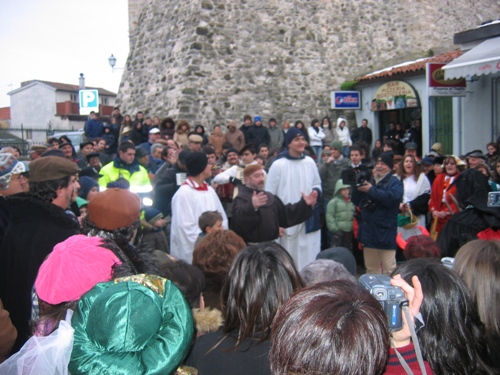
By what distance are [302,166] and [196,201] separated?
5.07ft

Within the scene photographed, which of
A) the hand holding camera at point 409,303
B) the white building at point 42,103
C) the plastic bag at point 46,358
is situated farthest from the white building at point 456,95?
the white building at point 42,103

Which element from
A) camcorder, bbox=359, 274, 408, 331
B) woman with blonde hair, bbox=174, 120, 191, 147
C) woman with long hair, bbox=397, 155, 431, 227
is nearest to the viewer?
camcorder, bbox=359, 274, 408, 331

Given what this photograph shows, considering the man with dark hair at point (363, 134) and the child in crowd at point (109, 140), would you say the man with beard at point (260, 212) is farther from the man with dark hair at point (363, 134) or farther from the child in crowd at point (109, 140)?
the man with dark hair at point (363, 134)

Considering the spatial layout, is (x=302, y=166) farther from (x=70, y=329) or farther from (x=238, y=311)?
(x=70, y=329)

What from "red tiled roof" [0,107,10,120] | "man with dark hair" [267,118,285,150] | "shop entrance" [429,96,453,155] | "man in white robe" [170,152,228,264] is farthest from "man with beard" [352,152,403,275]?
"red tiled roof" [0,107,10,120]

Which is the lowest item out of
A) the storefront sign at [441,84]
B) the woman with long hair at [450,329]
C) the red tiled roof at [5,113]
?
the woman with long hair at [450,329]

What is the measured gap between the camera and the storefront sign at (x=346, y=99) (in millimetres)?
16109

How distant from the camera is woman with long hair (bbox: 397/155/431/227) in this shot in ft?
22.8

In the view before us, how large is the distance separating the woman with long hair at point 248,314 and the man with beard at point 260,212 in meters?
2.64

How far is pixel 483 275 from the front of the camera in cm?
246

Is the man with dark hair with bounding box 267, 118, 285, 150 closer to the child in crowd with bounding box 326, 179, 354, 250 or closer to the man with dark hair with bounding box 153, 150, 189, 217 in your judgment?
the child in crowd with bounding box 326, 179, 354, 250

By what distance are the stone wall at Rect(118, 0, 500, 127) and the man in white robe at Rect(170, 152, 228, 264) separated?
9186 millimetres

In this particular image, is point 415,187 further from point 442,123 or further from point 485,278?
point 442,123

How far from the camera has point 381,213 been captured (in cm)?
578
